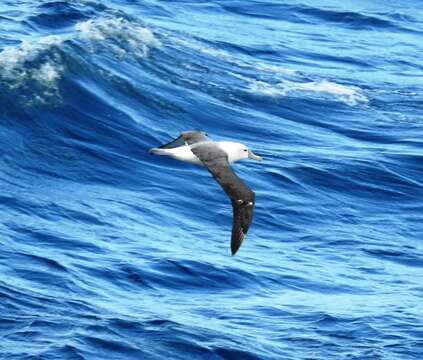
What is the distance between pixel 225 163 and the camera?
18.7 meters

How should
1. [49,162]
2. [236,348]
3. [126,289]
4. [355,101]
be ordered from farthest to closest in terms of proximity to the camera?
[355,101] < [49,162] < [126,289] < [236,348]

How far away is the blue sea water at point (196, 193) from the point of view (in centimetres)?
2014

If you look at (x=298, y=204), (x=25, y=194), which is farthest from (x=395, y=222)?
(x=25, y=194)

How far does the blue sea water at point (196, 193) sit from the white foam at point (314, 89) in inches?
2.3

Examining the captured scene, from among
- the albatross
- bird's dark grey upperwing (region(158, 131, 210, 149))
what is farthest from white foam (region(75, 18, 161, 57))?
the albatross

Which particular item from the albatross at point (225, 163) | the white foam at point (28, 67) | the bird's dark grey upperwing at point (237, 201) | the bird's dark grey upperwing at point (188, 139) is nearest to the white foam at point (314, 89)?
the white foam at point (28, 67)

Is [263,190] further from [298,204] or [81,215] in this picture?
[81,215]

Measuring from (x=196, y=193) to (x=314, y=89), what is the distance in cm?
894

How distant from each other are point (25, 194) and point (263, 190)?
4448 millimetres

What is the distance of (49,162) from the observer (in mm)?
25859

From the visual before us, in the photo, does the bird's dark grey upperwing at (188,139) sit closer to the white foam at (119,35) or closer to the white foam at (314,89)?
the white foam at (119,35)

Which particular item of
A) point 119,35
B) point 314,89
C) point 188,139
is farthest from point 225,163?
point 119,35

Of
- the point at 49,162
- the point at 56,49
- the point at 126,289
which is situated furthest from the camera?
the point at 56,49

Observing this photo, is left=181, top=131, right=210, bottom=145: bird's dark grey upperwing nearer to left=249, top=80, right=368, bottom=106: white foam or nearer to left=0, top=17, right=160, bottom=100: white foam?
left=0, top=17, right=160, bottom=100: white foam
